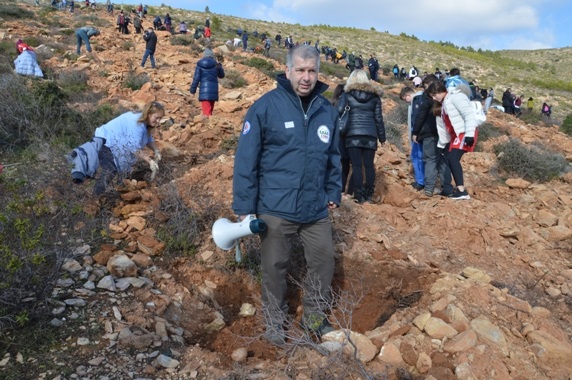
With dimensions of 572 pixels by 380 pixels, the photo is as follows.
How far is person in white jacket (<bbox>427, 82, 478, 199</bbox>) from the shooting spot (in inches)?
194

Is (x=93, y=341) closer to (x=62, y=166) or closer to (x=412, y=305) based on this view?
(x=412, y=305)

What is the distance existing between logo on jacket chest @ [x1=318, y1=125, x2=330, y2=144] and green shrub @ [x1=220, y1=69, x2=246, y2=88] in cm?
899

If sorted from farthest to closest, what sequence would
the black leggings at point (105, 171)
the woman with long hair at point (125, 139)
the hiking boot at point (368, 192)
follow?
1. the hiking boot at point (368, 192)
2. the woman with long hair at point (125, 139)
3. the black leggings at point (105, 171)

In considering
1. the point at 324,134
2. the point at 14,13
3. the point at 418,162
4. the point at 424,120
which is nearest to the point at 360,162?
the point at 424,120

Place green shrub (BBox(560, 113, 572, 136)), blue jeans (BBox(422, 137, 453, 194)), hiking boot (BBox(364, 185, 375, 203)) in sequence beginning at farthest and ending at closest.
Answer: green shrub (BBox(560, 113, 572, 136)) < blue jeans (BBox(422, 137, 453, 194)) < hiking boot (BBox(364, 185, 375, 203))

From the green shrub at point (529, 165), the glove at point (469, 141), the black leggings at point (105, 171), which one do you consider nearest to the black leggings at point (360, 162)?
the glove at point (469, 141)

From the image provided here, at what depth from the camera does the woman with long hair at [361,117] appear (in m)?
4.80

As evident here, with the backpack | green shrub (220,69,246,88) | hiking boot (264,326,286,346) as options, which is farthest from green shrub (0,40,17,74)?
hiking boot (264,326,286,346)

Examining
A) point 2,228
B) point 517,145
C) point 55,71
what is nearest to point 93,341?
point 2,228

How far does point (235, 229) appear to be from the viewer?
278cm

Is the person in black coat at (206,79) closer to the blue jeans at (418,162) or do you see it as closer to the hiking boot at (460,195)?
the blue jeans at (418,162)

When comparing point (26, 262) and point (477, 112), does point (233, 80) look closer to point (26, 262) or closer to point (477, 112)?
point (477, 112)

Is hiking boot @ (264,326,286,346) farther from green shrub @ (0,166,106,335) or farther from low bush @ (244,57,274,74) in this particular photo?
low bush @ (244,57,274,74)

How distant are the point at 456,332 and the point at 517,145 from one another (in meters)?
6.10
